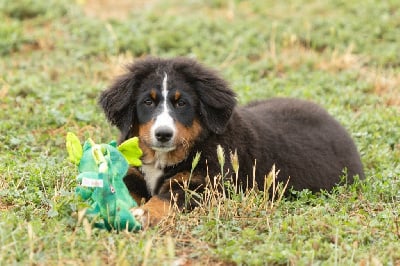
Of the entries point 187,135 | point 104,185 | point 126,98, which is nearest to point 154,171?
point 187,135

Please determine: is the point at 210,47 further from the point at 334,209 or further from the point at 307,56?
the point at 334,209

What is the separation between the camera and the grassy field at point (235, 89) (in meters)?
5.70

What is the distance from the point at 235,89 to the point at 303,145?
10.5 ft

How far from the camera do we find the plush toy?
603cm

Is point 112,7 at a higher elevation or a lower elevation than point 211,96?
higher

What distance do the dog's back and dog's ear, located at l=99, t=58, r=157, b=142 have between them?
1.13 meters

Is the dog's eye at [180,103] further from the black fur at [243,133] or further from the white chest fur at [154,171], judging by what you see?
the white chest fur at [154,171]

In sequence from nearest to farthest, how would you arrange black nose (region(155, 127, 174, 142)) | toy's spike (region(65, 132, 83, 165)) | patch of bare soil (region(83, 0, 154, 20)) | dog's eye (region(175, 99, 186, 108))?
toy's spike (region(65, 132, 83, 165))
black nose (region(155, 127, 174, 142))
dog's eye (region(175, 99, 186, 108))
patch of bare soil (region(83, 0, 154, 20))

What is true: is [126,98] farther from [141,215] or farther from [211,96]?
[141,215]

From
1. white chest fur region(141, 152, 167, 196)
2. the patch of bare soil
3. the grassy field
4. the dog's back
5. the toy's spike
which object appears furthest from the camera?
the patch of bare soil

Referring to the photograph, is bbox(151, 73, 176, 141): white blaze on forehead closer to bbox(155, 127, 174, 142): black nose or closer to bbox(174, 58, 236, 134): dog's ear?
bbox(155, 127, 174, 142): black nose

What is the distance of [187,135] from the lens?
22.9 feet

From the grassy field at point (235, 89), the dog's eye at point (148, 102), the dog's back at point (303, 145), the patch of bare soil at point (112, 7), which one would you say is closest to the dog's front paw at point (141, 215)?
the grassy field at point (235, 89)

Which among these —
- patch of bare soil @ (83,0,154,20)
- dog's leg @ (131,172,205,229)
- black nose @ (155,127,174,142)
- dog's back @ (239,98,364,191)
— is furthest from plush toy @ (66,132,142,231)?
patch of bare soil @ (83,0,154,20)
